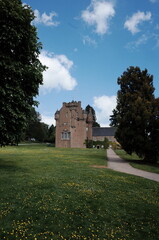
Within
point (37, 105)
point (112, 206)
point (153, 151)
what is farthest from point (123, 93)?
point (112, 206)

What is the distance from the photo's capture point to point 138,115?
2077cm

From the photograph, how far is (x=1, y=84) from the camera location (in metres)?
10.6

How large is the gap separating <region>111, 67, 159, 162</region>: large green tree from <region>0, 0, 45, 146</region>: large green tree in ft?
41.9

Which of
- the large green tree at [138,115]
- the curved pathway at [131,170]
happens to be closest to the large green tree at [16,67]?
the curved pathway at [131,170]

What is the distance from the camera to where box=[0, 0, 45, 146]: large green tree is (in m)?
10.4

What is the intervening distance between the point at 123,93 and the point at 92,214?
20.2 metres

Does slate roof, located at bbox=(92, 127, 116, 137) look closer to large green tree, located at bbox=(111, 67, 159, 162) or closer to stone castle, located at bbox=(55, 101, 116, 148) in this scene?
stone castle, located at bbox=(55, 101, 116, 148)

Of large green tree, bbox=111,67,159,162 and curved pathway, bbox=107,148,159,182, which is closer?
curved pathway, bbox=107,148,159,182

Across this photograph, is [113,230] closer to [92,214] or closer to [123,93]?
[92,214]

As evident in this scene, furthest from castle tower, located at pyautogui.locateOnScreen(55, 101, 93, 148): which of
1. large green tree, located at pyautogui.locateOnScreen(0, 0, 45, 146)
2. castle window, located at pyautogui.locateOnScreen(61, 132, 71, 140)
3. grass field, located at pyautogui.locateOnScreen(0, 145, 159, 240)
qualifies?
grass field, located at pyautogui.locateOnScreen(0, 145, 159, 240)

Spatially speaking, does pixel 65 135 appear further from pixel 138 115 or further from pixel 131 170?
pixel 131 170

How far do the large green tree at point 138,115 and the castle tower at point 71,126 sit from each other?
2796cm

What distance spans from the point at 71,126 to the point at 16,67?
1579 inches

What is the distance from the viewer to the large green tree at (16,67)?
34.0ft
